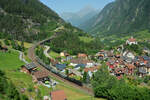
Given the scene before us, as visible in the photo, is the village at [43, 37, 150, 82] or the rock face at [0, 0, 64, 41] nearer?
the village at [43, 37, 150, 82]

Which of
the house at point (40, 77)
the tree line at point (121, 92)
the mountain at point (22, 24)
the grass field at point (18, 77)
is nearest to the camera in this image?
the tree line at point (121, 92)

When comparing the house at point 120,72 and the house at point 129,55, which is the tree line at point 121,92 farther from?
the house at point 129,55

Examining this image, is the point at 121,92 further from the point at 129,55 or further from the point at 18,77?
the point at 129,55

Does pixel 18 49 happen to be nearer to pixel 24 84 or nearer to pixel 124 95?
pixel 24 84

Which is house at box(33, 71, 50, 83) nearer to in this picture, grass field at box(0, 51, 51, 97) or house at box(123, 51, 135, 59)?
grass field at box(0, 51, 51, 97)

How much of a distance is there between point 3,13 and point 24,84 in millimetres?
132300

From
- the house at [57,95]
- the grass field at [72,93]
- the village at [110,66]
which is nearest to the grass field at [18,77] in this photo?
the house at [57,95]

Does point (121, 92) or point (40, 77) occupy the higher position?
point (40, 77)

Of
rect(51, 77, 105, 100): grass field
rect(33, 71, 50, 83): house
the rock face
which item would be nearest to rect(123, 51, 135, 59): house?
rect(51, 77, 105, 100): grass field

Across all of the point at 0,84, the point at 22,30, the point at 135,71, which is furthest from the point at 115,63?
the point at 22,30

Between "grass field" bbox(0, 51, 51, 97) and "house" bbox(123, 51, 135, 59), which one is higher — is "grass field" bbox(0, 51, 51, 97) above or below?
below

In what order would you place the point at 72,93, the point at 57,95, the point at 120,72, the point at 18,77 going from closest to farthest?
the point at 57,95, the point at 72,93, the point at 18,77, the point at 120,72

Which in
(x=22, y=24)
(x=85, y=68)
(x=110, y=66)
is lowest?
(x=85, y=68)

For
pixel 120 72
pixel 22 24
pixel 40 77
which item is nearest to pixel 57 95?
pixel 40 77
